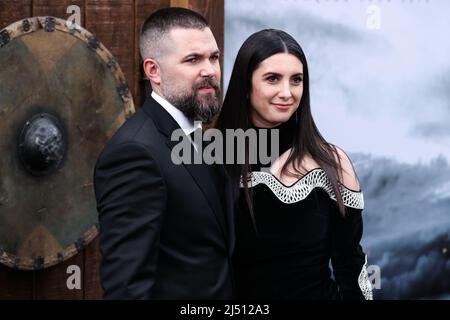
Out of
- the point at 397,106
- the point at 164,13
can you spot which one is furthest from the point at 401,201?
the point at 164,13

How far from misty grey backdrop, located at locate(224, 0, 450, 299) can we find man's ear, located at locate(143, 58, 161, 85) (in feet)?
5.18

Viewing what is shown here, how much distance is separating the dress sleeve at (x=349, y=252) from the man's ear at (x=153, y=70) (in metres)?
0.73

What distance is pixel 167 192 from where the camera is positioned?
221 centimetres

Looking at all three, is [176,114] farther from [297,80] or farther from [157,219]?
[297,80]

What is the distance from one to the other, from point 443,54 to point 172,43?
2107 millimetres

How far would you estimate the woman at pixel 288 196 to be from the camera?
2645mm

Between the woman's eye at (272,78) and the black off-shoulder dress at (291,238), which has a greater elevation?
the woman's eye at (272,78)

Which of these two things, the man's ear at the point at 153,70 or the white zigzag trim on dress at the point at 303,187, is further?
the white zigzag trim on dress at the point at 303,187

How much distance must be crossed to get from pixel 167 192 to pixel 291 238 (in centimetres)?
57

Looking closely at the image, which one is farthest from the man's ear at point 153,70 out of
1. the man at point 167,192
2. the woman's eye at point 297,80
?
the woman's eye at point 297,80

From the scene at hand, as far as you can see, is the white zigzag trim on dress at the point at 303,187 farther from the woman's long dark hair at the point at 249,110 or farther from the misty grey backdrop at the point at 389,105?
the misty grey backdrop at the point at 389,105

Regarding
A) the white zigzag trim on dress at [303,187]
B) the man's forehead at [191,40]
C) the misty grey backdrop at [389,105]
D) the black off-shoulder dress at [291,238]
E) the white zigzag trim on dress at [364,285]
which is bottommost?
the white zigzag trim on dress at [364,285]

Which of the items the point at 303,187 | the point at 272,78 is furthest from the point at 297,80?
the point at 303,187

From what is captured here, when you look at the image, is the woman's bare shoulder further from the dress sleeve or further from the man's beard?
the man's beard
